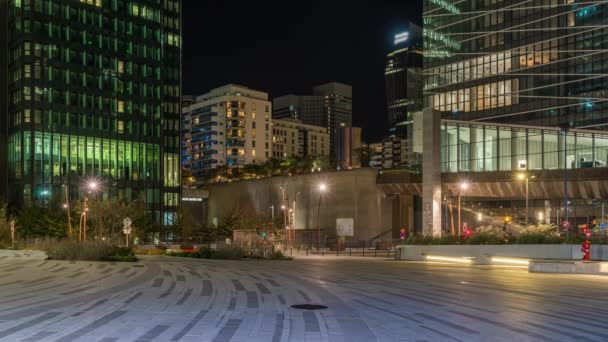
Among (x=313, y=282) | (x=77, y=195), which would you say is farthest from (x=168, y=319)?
(x=77, y=195)

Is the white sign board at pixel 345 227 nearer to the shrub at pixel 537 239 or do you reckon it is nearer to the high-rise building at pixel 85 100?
the high-rise building at pixel 85 100

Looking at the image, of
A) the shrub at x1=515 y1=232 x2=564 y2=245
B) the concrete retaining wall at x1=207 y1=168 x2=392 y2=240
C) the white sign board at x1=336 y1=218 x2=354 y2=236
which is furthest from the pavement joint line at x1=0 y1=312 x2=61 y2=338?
the concrete retaining wall at x1=207 y1=168 x2=392 y2=240

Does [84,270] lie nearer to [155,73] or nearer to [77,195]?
[77,195]

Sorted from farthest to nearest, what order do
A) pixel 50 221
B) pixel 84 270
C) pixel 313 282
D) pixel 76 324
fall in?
pixel 50 221 → pixel 84 270 → pixel 313 282 → pixel 76 324

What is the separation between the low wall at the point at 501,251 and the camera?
3434 centimetres

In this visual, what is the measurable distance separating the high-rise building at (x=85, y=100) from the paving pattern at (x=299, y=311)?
7250 cm

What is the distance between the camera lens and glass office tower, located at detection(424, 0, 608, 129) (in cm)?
8150

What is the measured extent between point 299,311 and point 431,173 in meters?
45.7

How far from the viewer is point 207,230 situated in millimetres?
88688

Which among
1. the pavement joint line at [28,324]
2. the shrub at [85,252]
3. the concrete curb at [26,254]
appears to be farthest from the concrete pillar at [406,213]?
the pavement joint line at [28,324]

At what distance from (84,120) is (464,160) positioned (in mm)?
62759

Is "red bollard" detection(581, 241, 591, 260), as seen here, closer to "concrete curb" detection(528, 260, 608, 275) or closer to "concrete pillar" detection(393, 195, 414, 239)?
"concrete curb" detection(528, 260, 608, 275)

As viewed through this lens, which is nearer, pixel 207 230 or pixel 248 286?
pixel 248 286

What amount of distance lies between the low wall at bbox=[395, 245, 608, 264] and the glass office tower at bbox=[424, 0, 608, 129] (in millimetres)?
47323
